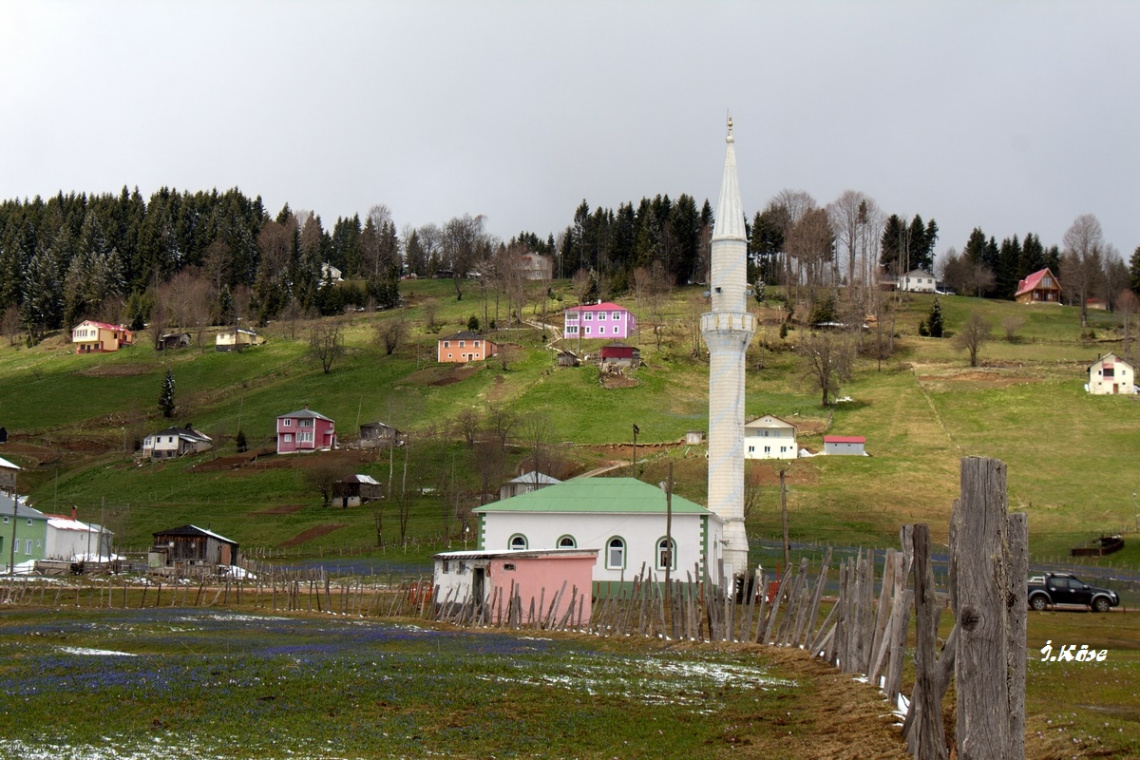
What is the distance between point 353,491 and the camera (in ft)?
302

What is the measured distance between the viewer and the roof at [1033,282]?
181000 mm

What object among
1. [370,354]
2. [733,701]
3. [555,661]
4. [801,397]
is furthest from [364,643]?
[370,354]

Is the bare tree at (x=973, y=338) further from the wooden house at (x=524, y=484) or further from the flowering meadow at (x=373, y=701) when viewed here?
the flowering meadow at (x=373, y=701)

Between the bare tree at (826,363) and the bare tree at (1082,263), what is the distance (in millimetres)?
47144

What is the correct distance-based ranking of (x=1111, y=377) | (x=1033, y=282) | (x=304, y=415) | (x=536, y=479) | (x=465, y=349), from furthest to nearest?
(x=1033, y=282) < (x=465, y=349) < (x=1111, y=377) < (x=304, y=415) < (x=536, y=479)

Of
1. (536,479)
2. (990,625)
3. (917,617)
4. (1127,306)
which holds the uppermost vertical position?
(1127,306)

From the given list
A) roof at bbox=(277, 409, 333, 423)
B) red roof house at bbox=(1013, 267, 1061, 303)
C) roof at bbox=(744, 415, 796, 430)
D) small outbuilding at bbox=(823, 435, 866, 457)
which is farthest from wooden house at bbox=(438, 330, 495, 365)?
red roof house at bbox=(1013, 267, 1061, 303)

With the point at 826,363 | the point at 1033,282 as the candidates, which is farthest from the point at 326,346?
the point at 1033,282

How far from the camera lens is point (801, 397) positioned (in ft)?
398

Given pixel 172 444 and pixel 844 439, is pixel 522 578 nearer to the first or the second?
pixel 844 439

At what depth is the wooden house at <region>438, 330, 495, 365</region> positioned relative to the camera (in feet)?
458

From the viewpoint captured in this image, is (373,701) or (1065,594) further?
(1065,594)

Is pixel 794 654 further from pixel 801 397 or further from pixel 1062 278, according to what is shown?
pixel 1062 278

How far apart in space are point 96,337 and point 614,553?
126 meters
